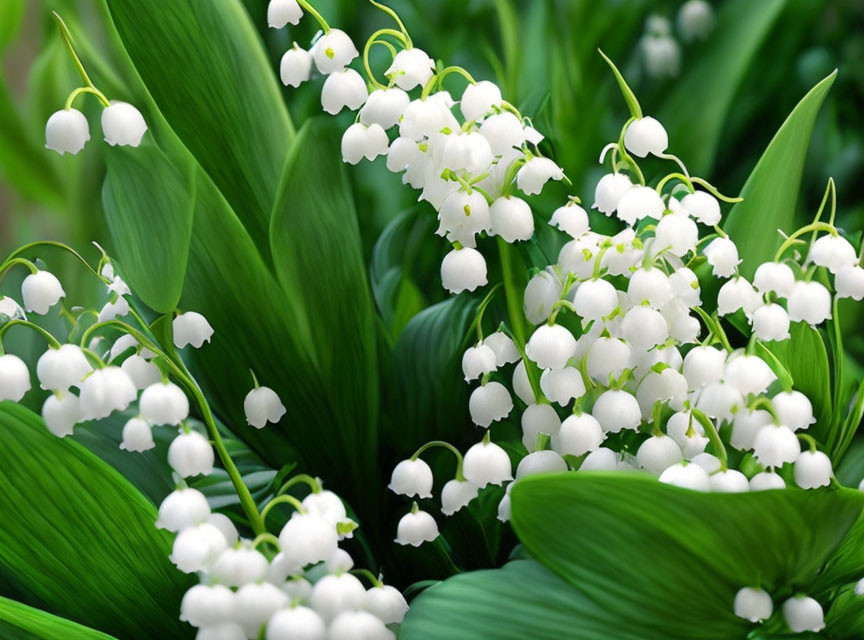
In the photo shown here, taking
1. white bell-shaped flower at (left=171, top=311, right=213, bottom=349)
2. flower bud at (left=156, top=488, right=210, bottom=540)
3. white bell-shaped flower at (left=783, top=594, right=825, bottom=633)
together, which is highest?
white bell-shaped flower at (left=171, top=311, right=213, bottom=349)

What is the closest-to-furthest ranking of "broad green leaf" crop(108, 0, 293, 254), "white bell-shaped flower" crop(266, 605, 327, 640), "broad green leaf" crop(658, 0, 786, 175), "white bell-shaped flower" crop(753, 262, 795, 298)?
1. "white bell-shaped flower" crop(266, 605, 327, 640)
2. "white bell-shaped flower" crop(753, 262, 795, 298)
3. "broad green leaf" crop(108, 0, 293, 254)
4. "broad green leaf" crop(658, 0, 786, 175)

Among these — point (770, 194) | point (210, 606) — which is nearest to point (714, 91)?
point (770, 194)

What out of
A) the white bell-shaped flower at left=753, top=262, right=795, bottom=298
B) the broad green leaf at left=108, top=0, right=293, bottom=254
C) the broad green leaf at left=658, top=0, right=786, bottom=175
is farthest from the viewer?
the broad green leaf at left=658, top=0, right=786, bottom=175

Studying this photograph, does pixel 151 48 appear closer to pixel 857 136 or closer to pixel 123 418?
pixel 123 418

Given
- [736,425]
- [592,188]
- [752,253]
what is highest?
[592,188]

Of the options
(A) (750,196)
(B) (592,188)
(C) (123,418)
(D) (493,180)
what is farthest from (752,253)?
(C) (123,418)

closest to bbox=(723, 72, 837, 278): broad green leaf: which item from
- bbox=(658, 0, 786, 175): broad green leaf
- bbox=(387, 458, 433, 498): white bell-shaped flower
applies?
bbox=(658, 0, 786, 175): broad green leaf

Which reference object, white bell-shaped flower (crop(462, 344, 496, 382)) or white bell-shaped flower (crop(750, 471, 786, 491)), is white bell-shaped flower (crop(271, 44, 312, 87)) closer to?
white bell-shaped flower (crop(462, 344, 496, 382))

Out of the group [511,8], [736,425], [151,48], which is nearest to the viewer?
[736,425]
